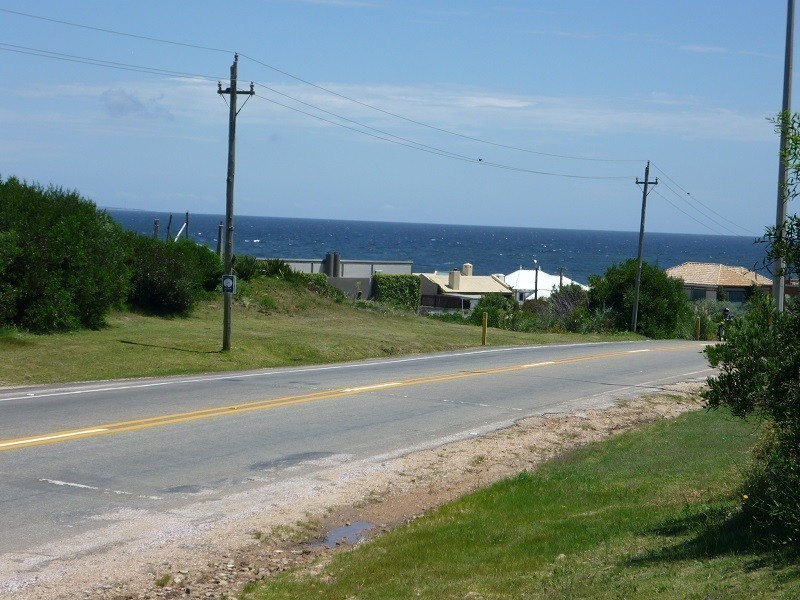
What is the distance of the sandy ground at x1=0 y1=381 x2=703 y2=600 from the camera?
8070 mm

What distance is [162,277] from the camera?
31.8 metres

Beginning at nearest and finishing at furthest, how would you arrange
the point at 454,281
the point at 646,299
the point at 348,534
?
1. the point at 348,534
2. the point at 646,299
3. the point at 454,281

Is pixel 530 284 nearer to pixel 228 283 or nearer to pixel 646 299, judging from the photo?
pixel 646 299

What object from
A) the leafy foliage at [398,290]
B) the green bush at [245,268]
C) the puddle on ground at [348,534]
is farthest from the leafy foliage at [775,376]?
the leafy foliage at [398,290]

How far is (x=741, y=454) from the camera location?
43.3 feet

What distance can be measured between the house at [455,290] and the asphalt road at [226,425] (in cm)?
4588

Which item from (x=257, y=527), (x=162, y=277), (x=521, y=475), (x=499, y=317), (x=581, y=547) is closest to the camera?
(x=581, y=547)

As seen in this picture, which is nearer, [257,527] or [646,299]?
[257,527]

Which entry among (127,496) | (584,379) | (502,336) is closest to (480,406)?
(584,379)

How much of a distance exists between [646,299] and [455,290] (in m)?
23.9

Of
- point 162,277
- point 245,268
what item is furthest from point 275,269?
point 162,277

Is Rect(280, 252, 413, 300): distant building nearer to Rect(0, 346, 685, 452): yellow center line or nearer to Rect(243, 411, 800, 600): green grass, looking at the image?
Rect(0, 346, 685, 452): yellow center line

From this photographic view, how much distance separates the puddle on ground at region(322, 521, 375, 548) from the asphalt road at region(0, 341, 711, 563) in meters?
1.49

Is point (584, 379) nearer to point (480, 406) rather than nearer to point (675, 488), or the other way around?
point (480, 406)
